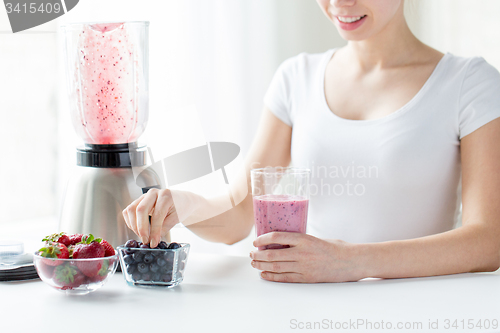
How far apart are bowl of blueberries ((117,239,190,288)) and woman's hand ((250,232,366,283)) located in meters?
0.14

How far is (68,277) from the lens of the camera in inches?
34.6

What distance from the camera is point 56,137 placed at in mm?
2043

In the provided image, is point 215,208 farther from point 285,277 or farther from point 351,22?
point 351,22

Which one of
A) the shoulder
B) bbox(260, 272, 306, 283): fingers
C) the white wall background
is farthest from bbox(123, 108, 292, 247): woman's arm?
the shoulder

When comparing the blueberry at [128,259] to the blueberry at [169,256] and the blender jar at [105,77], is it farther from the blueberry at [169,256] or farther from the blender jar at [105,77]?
the blender jar at [105,77]

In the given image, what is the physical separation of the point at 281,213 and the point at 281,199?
0.08 ft

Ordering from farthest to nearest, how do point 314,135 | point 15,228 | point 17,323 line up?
1. point 15,228
2. point 314,135
3. point 17,323

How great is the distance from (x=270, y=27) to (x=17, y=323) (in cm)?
189

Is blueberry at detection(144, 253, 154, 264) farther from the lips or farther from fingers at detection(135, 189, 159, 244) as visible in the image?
the lips

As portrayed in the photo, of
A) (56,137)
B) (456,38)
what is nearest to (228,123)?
(56,137)

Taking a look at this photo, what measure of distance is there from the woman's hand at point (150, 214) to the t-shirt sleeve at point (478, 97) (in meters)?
0.74

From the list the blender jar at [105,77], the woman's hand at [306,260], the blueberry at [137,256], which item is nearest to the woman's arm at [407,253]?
the woman's hand at [306,260]

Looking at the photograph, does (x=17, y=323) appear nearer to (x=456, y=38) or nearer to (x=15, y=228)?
(x=15, y=228)

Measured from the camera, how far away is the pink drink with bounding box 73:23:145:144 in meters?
1.08
